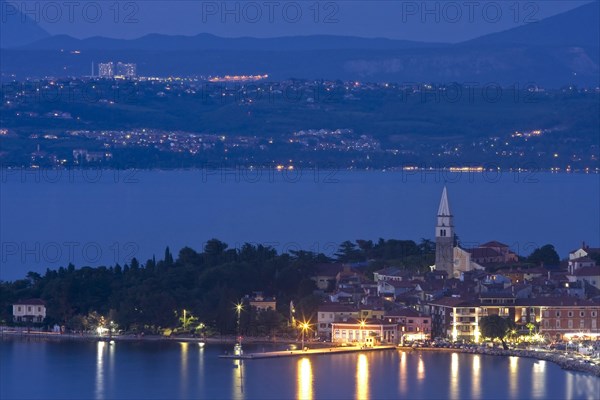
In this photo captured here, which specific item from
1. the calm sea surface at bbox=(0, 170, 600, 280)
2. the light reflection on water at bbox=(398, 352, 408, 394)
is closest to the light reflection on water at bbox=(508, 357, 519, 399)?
the light reflection on water at bbox=(398, 352, 408, 394)

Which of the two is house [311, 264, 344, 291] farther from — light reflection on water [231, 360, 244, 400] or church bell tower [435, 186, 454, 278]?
light reflection on water [231, 360, 244, 400]

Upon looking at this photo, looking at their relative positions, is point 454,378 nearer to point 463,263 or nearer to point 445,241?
point 445,241

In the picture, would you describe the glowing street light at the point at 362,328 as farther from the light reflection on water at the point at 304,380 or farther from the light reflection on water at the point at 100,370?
the light reflection on water at the point at 100,370

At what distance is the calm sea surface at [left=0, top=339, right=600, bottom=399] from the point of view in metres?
20.3

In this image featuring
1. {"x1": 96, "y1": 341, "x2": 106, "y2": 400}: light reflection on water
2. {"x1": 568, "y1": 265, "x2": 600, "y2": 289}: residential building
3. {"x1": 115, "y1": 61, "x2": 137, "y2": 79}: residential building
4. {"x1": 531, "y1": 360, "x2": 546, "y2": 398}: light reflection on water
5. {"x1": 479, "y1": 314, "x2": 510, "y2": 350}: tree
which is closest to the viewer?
{"x1": 531, "y1": 360, "x2": 546, "y2": 398}: light reflection on water

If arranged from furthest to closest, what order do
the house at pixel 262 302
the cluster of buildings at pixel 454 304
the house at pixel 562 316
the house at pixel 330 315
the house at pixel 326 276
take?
the house at pixel 326 276 → the house at pixel 262 302 → the house at pixel 330 315 → the house at pixel 562 316 → the cluster of buildings at pixel 454 304

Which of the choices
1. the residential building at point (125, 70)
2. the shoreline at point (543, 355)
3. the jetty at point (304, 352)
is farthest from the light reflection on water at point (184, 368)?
the residential building at point (125, 70)

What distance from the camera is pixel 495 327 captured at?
23750mm

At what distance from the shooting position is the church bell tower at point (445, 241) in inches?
1110

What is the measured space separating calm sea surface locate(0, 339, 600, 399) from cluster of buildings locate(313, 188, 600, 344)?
0.93m

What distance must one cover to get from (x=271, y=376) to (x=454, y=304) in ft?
12.0

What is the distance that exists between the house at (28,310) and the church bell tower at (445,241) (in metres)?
6.04

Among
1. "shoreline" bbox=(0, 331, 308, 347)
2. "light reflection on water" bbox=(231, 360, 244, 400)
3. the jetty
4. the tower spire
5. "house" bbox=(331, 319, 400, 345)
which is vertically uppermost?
the tower spire

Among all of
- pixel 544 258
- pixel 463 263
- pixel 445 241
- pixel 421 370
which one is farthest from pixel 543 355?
pixel 544 258
